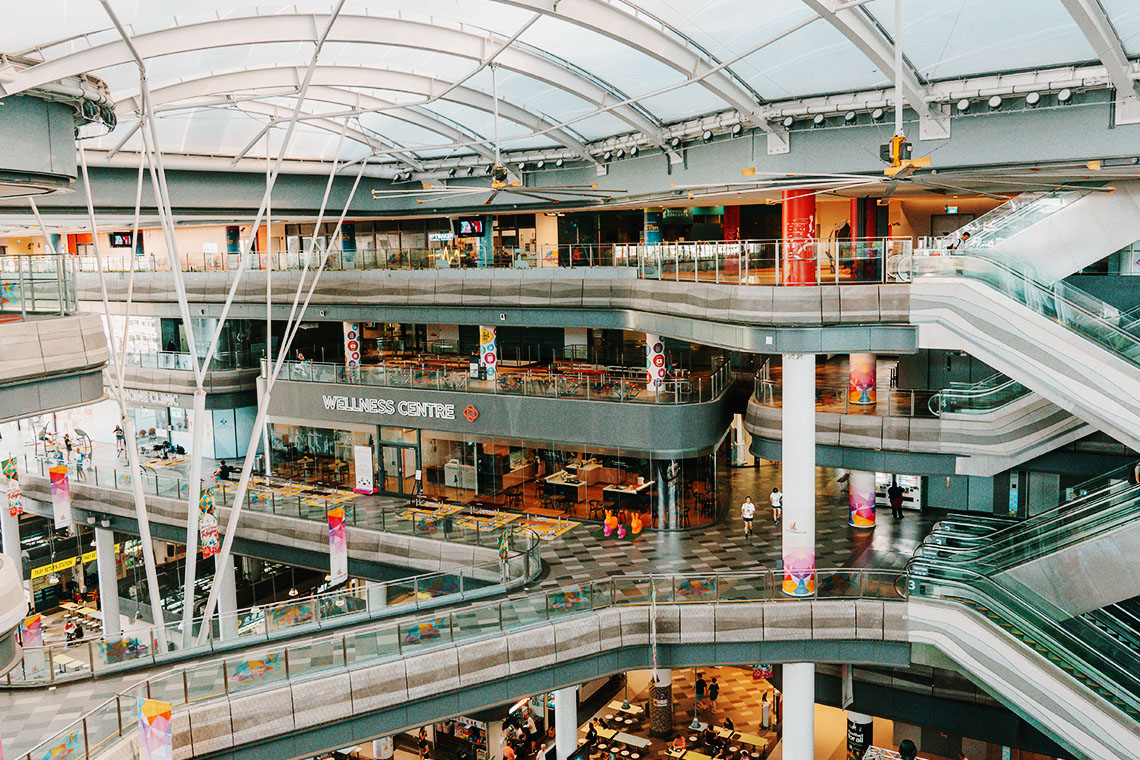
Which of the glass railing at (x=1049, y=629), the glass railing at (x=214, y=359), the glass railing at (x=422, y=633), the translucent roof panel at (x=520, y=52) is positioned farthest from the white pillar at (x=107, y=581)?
the glass railing at (x=1049, y=629)

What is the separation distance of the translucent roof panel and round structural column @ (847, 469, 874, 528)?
1142 centimetres

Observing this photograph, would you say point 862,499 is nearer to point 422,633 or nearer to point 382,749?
point 422,633

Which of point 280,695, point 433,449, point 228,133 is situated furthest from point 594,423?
point 228,133

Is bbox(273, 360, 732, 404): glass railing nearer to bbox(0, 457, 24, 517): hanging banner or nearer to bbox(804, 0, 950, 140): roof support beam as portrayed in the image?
bbox(804, 0, 950, 140): roof support beam

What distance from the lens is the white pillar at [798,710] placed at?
72.1 feet

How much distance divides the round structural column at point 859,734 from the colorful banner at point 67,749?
65.3 ft

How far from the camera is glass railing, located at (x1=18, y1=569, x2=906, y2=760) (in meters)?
14.1

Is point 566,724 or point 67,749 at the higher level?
point 67,749

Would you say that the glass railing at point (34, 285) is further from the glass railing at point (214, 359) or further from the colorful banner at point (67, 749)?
the glass railing at point (214, 359)

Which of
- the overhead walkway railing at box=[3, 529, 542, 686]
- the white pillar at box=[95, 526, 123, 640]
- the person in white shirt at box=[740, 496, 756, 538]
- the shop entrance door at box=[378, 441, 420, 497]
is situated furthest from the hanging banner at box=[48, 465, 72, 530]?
the person in white shirt at box=[740, 496, 756, 538]

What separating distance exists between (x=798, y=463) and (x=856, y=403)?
15.3 ft

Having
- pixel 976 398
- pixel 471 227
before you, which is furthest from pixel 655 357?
pixel 471 227

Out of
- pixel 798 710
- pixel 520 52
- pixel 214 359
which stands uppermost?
pixel 520 52

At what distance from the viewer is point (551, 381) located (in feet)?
104
